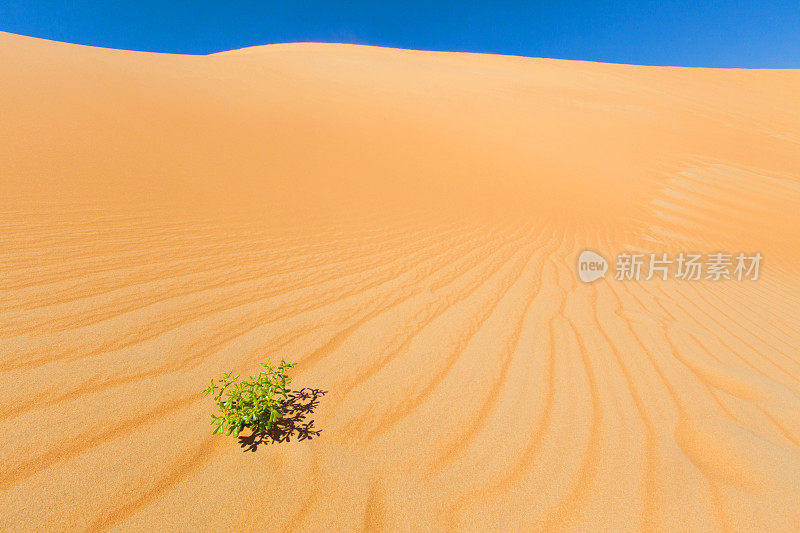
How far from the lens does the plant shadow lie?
1.38 m

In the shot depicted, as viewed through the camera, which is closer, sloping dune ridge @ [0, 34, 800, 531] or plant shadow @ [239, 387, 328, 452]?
sloping dune ridge @ [0, 34, 800, 531]

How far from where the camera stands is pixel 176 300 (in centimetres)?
227

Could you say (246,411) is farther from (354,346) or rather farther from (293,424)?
(354,346)

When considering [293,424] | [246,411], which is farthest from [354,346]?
[246,411]

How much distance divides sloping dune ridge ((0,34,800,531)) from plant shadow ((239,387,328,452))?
22 millimetres

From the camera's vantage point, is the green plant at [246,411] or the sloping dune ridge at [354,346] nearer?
the sloping dune ridge at [354,346]

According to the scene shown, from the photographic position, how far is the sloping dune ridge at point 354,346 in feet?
4.07

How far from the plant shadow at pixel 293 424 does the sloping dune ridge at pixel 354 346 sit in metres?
0.02

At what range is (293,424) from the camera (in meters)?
1.49

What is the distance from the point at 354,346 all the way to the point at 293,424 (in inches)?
26.3

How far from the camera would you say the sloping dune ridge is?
1241 millimetres

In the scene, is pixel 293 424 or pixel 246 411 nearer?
pixel 246 411

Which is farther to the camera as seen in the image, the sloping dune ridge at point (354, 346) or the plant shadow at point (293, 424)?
the plant shadow at point (293, 424)

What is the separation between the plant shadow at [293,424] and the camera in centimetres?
138
